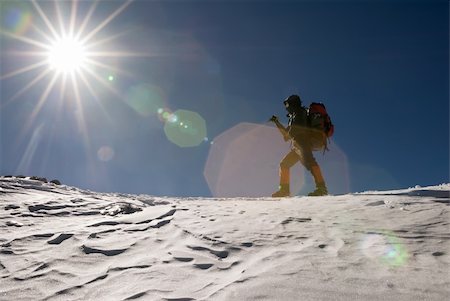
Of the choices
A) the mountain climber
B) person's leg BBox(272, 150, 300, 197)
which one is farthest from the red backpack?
person's leg BBox(272, 150, 300, 197)

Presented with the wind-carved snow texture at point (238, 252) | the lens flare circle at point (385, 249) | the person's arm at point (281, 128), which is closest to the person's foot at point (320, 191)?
the person's arm at point (281, 128)

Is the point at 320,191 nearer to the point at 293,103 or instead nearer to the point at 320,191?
the point at 320,191

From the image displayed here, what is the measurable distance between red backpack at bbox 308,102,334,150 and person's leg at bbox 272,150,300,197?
0.88m

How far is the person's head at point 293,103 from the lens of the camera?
391 inches

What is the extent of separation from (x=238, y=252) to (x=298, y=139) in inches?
250

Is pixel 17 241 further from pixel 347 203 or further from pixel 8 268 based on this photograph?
pixel 347 203

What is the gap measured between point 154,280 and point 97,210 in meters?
3.61

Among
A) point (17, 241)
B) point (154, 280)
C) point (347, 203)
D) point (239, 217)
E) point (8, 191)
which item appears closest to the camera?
point (154, 280)

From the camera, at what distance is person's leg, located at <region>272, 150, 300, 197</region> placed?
10132mm

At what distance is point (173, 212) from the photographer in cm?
595

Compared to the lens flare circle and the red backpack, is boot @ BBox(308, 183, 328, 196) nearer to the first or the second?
the red backpack

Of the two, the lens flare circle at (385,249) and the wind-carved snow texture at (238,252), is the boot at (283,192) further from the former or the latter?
the lens flare circle at (385,249)

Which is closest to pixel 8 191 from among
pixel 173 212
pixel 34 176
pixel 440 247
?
pixel 34 176

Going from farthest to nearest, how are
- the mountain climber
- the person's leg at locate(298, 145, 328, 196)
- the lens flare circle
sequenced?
the mountain climber < the person's leg at locate(298, 145, 328, 196) < the lens flare circle
